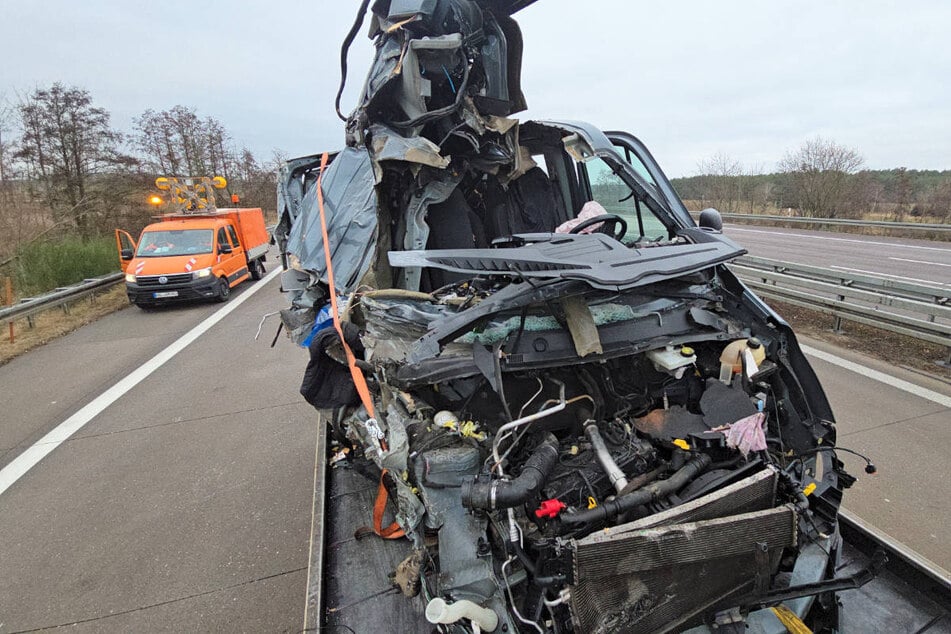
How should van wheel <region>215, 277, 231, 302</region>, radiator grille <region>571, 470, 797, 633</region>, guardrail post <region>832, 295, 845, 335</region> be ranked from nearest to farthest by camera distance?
radiator grille <region>571, 470, 797, 633</region> < guardrail post <region>832, 295, 845, 335</region> < van wheel <region>215, 277, 231, 302</region>

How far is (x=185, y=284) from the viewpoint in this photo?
10188mm

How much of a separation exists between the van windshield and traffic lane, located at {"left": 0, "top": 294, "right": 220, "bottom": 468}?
1404mm

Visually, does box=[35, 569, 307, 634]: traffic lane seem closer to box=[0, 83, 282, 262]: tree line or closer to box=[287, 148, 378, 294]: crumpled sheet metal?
box=[287, 148, 378, 294]: crumpled sheet metal

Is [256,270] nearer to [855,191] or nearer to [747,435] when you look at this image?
[747,435]

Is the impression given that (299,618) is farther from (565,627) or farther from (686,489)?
(686,489)

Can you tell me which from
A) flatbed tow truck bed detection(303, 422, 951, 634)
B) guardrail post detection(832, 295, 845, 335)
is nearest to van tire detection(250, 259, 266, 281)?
flatbed tow truck bed detection(303, 422, 951, 634)

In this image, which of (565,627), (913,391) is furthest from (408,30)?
(913,391)

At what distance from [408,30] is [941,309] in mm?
5923

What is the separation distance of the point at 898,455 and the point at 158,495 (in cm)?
568

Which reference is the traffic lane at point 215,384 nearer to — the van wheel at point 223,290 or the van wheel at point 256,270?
the van wheel at point 223,290

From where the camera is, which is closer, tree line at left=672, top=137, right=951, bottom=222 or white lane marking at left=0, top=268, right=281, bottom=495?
white lane marking at left=0, top=268, right=281, bottom=495

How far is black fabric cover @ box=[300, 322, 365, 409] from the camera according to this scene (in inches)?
119

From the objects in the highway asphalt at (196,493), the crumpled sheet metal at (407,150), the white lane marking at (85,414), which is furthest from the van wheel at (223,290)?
the crumpled sheet metal at (407,150)

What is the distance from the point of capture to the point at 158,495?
380 centimetres
